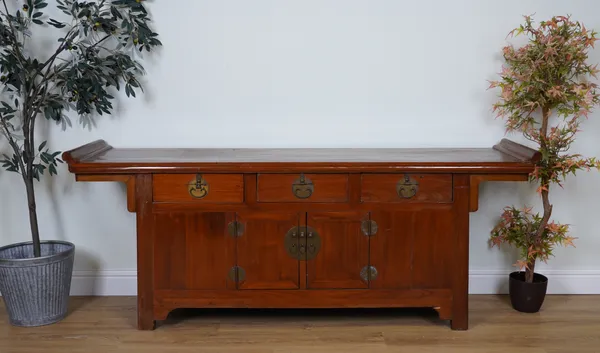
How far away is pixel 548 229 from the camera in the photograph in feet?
11.4

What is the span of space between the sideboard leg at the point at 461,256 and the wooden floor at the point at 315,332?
0.08 metres

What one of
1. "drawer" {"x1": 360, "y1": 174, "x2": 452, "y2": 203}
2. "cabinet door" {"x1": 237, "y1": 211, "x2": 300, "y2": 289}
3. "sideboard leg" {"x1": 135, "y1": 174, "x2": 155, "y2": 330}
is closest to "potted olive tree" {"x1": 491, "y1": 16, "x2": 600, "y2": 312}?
"drawer" {"x1": 360, "y1": 174, "x2": 452, "y2": 203}

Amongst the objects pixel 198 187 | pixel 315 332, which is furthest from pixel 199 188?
pixel 315 332

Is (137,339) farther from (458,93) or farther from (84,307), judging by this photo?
(458,93)

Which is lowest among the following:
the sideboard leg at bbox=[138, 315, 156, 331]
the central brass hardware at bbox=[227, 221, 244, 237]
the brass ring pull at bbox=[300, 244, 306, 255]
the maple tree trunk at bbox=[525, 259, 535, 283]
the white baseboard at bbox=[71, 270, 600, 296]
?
the sideboard leg at bbox=[138, 315, 156, 331]

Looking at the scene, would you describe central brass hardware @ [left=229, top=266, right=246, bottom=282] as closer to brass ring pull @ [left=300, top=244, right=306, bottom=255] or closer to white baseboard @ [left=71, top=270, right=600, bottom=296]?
brass ring pull @ [left=300, top=244, right=306, bottom=255]

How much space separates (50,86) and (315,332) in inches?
71.1

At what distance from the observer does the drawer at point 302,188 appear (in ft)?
10.4

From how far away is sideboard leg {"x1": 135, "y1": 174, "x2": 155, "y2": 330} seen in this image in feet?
10.4

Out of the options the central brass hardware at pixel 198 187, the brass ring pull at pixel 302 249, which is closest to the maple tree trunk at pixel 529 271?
the brass ring pull at pixel 302 249

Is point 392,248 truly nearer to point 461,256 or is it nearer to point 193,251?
point 461,256

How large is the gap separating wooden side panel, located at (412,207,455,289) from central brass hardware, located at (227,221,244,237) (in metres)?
0.78

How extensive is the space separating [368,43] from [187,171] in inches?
45.6

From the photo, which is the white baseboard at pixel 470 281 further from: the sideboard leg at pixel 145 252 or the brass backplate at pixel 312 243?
the brass backplate at pixel 312 243
